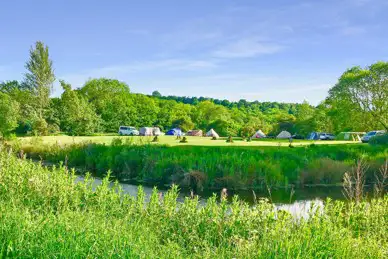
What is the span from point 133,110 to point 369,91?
1454 inches

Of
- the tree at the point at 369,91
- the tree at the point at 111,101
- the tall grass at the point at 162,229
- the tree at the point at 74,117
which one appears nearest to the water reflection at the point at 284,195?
the tall grass at the point at 162,229

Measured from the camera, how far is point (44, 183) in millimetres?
8312

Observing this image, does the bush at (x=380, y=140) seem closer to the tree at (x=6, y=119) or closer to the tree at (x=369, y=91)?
the tree at (x=369, y=91)

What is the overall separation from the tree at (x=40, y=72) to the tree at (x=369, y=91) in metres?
40.5

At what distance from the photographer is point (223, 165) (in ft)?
55.7

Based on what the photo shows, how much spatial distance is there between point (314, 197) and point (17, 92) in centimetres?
5719

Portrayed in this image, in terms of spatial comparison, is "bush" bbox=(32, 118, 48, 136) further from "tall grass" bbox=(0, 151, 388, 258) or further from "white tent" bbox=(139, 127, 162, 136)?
"tall grass" bbox=(0, 151, 388, 258)

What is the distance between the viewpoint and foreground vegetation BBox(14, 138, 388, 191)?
1630 centimetres

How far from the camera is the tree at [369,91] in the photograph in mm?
45000

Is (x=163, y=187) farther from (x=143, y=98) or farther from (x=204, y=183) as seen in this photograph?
(x=143, y=98)

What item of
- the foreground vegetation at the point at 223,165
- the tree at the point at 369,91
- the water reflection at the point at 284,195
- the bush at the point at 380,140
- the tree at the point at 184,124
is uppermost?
the tree at the point at 369,91

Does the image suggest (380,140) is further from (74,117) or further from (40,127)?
(74,117)

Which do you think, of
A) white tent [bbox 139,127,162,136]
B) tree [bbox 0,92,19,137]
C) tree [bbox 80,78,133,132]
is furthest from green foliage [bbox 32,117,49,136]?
white tent [bbox 139,127,162,136]

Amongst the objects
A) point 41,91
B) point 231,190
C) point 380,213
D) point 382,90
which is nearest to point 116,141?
A: point 231,190
